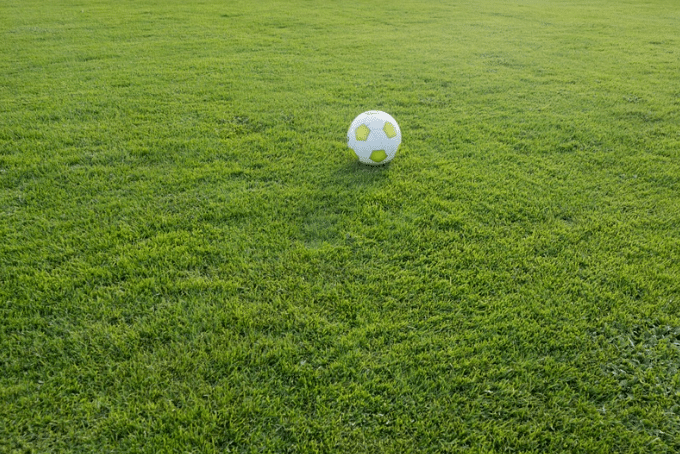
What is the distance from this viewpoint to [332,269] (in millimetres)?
3234

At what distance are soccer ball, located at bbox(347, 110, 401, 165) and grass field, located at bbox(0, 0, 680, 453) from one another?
0.16 meters

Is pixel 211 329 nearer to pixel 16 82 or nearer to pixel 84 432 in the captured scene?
pixel 84 432

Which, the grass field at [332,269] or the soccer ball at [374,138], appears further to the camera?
the soccer ball at [374,138]

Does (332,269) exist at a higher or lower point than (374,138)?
lower

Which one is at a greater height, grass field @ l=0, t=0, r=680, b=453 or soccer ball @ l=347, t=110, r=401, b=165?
soccer ball @ l=347, t=110, r=401, b=165

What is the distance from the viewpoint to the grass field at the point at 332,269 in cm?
230

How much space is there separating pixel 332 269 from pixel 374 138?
1.67 meters

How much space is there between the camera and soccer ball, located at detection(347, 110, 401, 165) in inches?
171

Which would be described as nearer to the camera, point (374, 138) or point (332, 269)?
point (332, 269)

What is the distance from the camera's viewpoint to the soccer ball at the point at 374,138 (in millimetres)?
4336

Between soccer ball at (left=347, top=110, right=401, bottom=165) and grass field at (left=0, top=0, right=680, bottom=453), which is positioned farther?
soccer ball at (left=347, top=110, right=401, bottom=165)

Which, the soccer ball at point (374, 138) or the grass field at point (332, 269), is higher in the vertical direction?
the soccer ball at point (374, 138)

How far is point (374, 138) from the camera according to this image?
4336 mm

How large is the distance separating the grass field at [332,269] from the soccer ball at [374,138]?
164 millimetres
